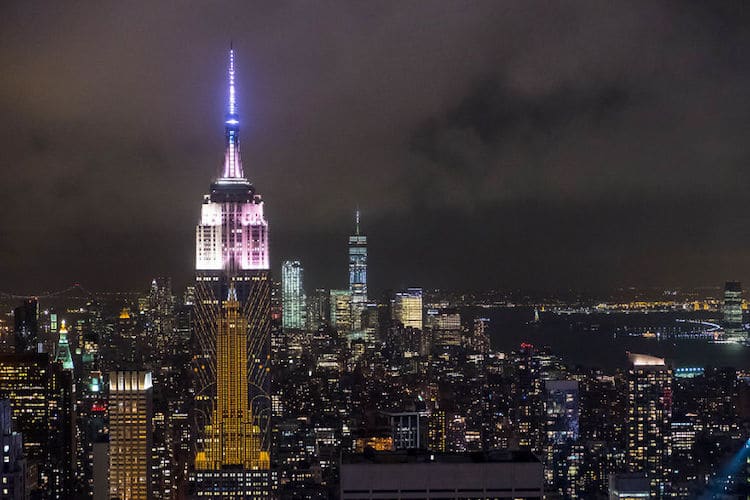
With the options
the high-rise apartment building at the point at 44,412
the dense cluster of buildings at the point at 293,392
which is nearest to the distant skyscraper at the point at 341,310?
the dense cluster of buildings at the point at 293,392

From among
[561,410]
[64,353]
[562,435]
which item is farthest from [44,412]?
[561,410]

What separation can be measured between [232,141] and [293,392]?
4.80m

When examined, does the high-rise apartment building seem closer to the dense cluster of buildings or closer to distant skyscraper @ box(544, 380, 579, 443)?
the dense cluster of buildings

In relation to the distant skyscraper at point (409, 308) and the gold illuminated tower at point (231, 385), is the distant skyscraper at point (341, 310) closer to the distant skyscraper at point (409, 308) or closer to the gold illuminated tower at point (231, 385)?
the distant skyscraper at point (409, 308)

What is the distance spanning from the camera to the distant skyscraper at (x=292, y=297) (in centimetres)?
1484

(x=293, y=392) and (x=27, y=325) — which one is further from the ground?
(x=27, y=325)

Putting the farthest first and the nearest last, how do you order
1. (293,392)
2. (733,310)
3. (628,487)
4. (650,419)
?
(293,392), (650,419), (733,310), (628,487)

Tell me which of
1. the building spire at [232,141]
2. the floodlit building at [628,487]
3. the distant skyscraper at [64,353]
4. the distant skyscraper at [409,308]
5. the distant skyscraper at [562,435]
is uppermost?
the building spire at [232,141]

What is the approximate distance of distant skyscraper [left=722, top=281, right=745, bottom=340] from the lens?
462 inches

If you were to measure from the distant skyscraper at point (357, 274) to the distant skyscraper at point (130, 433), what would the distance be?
2.77 m

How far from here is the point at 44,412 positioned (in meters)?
13.8

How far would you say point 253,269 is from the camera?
17531 mm

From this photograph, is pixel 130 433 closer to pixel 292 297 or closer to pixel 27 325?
pixel 27 325

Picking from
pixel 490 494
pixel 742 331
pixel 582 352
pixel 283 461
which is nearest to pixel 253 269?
pixel 283 461
